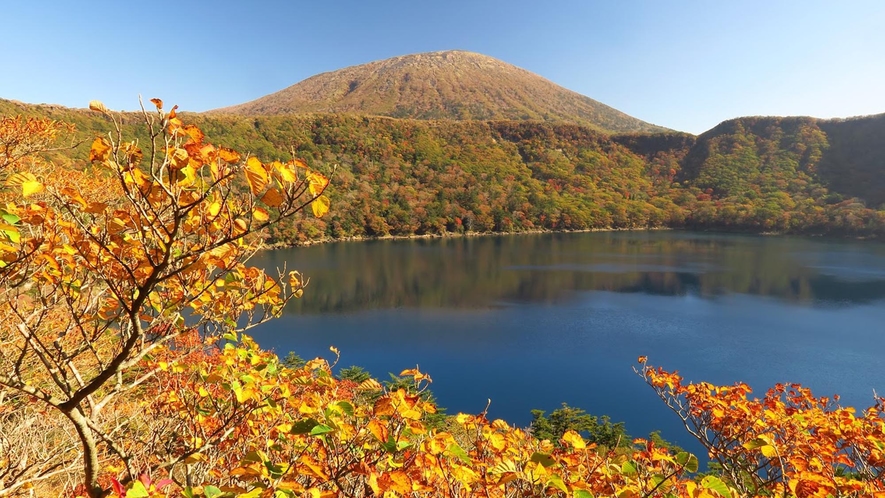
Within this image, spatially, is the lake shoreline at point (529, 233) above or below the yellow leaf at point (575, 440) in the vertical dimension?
below

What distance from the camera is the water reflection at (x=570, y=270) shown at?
98.0ft

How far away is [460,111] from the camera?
453ft

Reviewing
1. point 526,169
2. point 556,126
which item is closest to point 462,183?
point 526,169

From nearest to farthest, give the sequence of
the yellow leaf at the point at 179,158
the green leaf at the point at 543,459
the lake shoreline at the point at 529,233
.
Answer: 1. the yellow leaf at the point at 179,158
2. the green leaf at the point at 543,459
3. the lake shoreline at the point at 529,233

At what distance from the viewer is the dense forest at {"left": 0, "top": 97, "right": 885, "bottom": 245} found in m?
62.6

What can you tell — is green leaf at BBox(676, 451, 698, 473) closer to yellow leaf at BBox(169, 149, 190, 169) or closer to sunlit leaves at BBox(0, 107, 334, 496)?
sunlit leaves at BBox(0, 107, 334, 496)

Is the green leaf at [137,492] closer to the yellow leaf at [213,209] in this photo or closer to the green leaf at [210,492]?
the green leaf at [210,492]

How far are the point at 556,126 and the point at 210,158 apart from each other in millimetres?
104414

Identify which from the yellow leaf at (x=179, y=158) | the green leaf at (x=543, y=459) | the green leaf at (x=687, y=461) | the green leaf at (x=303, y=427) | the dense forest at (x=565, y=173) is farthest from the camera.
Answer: the dense forest at (x=565, y=173)

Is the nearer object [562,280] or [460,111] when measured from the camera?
[562,280]

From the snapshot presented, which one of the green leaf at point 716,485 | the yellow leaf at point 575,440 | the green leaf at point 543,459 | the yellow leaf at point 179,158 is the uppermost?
the yellow leaf at point 179,158

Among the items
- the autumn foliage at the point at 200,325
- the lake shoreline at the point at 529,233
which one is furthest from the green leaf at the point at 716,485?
the lake shoreline at the point at 529,233

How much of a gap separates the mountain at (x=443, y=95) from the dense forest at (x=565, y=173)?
142 ft

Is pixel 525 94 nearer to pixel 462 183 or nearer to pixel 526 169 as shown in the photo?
pixel 526 169
